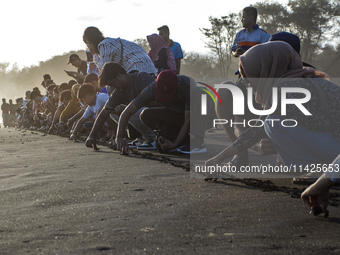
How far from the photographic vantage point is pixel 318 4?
165ft

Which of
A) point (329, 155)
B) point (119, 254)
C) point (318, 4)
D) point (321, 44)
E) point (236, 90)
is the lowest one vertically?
point (119, 254)

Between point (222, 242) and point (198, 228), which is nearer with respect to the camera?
point (222, 242)

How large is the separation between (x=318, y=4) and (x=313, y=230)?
5095 centimetres

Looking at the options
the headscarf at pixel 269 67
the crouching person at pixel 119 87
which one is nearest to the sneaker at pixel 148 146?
the crouching person at pixel 119 87

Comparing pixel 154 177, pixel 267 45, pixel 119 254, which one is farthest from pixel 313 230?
pixel 154 177

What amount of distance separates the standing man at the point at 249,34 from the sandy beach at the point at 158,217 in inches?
93.9

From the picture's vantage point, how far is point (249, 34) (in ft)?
22.5

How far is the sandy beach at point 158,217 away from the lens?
2.47m

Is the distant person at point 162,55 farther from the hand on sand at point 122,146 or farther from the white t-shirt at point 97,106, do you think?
the hand on sand at point 122,146

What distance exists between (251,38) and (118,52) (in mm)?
2473

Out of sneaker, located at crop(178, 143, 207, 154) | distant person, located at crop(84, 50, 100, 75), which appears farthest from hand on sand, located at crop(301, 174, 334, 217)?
distant person, located at crop(84, 50, 100, 75)

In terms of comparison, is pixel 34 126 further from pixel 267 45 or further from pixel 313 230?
pixel 313 230

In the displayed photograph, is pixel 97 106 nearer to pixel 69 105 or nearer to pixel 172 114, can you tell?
pixel 172 114

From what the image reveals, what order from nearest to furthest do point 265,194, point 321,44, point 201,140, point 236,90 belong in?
point 265,194 < point 236,90 < point 201,140 < point 321,44
